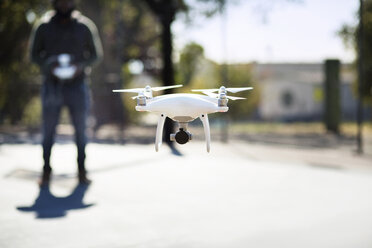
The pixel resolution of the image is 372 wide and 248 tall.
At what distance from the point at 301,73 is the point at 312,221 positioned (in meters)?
57.9

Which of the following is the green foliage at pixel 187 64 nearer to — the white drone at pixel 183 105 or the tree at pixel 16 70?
the tree at pixel 16 70

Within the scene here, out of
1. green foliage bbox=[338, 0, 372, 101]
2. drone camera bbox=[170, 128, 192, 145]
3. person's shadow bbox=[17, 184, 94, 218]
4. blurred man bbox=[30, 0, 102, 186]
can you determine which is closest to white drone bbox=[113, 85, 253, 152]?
drone camera bbox=[170, 128, 192, 145]

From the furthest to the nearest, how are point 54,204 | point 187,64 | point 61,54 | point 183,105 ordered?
point 187,64 → point 54,204 → point 61,54 → point 183,105

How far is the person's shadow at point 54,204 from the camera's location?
4.84 m

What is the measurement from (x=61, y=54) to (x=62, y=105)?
4.94ft

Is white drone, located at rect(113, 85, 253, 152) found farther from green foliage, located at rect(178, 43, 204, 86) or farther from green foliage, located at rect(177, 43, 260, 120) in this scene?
green foliage, located at rect(177, 43, 260, 120)

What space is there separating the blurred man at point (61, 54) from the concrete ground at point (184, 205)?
2.28 feet

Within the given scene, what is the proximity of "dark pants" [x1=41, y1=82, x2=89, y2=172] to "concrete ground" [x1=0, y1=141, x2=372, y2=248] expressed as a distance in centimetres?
61

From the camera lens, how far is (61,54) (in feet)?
13.4

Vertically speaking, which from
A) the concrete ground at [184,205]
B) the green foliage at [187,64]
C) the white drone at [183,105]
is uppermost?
the green foliage at [187,64]

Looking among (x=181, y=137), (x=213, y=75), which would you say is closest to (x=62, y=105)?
(x=181, y=137)

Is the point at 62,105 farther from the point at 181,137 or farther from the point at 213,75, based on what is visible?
the point at 213,75

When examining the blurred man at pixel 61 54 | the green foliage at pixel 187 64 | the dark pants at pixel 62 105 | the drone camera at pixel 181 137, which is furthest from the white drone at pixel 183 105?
the green foliage at pixel 187 64

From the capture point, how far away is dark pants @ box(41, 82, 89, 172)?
532 cm
